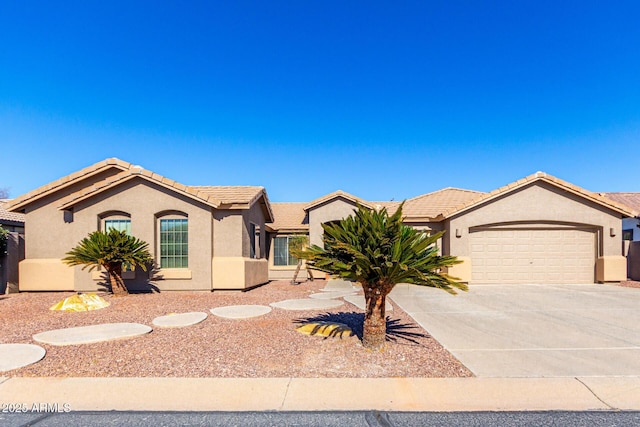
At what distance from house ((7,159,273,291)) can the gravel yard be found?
4.08m

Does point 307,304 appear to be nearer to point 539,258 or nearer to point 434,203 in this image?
point 539,258

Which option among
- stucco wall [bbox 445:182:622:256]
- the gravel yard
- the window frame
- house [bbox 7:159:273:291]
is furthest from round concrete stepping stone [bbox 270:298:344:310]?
stucco wall [bbox 445:182:622:256]

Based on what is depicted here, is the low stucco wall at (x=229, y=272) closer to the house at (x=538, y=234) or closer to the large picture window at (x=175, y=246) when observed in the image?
the large picture window at (x=175, y=246)

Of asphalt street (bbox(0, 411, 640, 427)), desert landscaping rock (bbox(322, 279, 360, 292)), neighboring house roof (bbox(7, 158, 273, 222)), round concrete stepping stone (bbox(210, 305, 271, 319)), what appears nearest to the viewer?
asphalt street (bbox(0, 411, 640, 427))

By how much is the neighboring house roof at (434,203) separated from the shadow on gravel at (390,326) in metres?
9.05

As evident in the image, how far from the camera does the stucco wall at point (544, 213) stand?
49.6 ft

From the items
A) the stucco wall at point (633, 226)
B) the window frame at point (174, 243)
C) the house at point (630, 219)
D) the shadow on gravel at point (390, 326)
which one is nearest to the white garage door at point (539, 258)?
the shadow on gravel at point (390, 326)

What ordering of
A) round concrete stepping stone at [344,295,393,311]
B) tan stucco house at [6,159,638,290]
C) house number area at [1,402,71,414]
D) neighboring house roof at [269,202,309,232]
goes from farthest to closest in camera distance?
neighboring house roof at [269,202,309,232], tan stucco house at [6,159,638,290], round concrete stepping stone at [344,295,393,311], house number area at [1,402,71,414]

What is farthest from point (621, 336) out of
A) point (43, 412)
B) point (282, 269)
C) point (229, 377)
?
point (282, 269)

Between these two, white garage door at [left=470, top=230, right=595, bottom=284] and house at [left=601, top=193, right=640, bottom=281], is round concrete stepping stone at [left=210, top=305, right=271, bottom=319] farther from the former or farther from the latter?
house at [left=601, top=193, right=640, bottom=281]

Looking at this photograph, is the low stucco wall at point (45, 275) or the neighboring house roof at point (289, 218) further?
the neighboring house roof at point (289, 218)

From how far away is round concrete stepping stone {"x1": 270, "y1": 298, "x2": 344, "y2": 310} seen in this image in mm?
9680

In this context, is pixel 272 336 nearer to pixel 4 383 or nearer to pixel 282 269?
pixel 4 383

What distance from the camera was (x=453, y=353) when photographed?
5773mm
